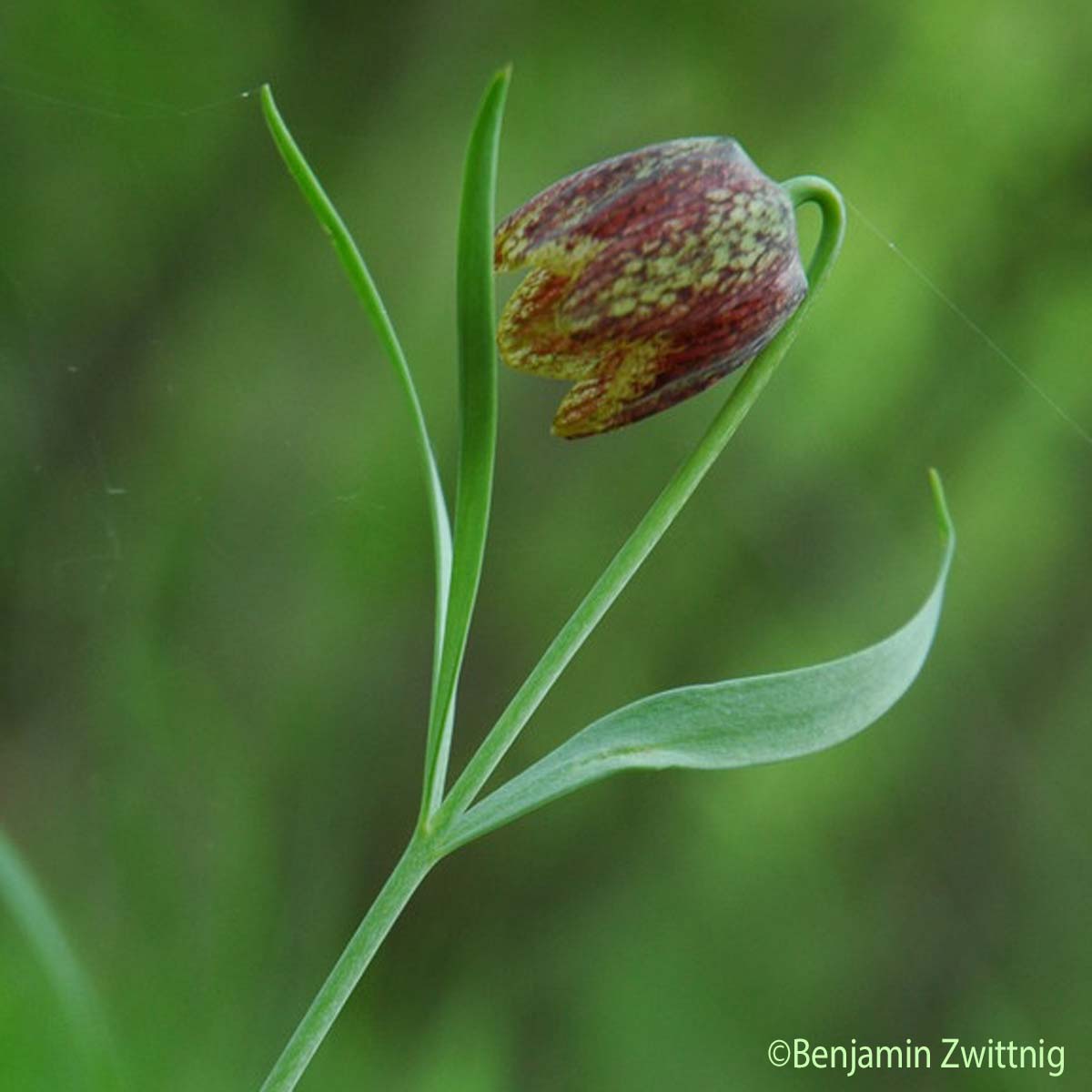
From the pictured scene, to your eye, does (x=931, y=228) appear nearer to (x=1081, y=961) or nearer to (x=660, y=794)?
(x=660, y=794)

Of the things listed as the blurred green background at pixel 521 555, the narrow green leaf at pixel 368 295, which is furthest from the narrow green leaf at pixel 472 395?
the blurred green background at pixel 521 555

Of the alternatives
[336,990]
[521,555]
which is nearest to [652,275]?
[336,990]

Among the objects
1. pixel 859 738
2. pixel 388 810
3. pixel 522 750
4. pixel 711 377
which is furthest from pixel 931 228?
pixel 711 377

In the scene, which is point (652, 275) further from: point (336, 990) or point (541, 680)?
point (336, 990)

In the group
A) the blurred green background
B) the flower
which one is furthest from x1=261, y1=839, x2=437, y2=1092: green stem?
the blurred green background

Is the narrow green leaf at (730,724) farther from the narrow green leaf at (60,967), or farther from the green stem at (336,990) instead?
the narrow green leaf at (60,967)

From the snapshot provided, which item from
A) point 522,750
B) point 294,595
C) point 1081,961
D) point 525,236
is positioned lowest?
point 1081,961
